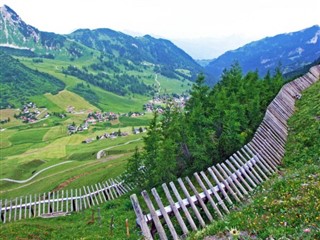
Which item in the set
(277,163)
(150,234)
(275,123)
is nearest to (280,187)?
(150,234)

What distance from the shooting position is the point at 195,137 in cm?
2791

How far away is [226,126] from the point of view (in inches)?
1104

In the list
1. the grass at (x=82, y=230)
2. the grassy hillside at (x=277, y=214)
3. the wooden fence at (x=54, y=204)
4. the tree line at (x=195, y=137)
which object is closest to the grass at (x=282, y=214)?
the grassy hillside at (x=277, y=214)

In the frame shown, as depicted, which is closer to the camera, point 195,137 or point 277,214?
point 277,214

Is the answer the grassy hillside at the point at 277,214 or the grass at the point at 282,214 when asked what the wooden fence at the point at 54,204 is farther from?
the grass at the point at 282,214

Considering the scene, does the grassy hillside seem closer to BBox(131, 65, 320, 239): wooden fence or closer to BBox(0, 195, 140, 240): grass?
BBox(0, 195, 140, 240): grass

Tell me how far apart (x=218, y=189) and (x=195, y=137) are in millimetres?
13014

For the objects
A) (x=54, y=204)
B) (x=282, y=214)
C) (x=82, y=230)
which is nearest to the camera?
(x=282, y=214)

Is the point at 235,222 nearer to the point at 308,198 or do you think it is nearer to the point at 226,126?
the point at 308,198

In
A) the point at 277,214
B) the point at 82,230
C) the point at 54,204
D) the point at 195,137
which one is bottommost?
the point at 54,204

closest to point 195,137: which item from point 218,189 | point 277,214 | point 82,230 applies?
point 82,230

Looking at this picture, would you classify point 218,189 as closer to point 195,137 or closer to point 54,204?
point 195,137

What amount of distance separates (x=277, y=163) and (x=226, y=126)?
341 inches

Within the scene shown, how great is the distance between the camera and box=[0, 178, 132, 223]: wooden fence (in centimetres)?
3209
